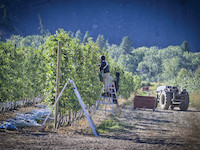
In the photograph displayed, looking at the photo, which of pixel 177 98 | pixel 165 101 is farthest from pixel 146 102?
pixel 177 98

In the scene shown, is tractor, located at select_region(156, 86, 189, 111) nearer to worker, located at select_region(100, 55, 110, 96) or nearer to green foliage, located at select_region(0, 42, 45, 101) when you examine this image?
worker, located at select_region(100, 55, 110, 96)

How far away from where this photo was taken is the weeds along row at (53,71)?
9705 mm

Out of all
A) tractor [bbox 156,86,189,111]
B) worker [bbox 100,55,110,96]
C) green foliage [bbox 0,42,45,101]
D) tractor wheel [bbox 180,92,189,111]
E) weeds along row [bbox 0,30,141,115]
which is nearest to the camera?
weeds along row [bbox 0,30,141,115]

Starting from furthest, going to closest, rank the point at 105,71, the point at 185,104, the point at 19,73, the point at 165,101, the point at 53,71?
the point at 165,101 < the point at 185,104 < the point at 19,73 < the point at 105,71 < the point at 53,71

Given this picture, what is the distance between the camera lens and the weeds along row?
9.71 meters

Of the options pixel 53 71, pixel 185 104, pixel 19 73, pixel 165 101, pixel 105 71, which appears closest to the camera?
pixel 53 71

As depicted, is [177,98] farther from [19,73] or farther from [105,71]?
[19,73]

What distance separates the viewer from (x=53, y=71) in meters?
9.66

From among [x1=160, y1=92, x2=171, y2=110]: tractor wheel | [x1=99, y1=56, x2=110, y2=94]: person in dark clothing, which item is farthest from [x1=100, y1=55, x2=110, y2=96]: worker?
[x1=160, y1=92, x2=171, y2=110]: tractor wheel

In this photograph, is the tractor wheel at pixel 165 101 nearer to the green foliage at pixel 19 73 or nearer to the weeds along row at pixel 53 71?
the weeds along row at pixel 53 71

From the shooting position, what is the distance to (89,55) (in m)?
14.9

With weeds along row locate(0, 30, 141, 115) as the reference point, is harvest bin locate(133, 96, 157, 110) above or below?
below

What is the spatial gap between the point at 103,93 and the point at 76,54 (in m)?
3.58

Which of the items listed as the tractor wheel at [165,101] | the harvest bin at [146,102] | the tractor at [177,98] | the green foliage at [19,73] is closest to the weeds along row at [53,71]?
the green foliage at [19,73]
